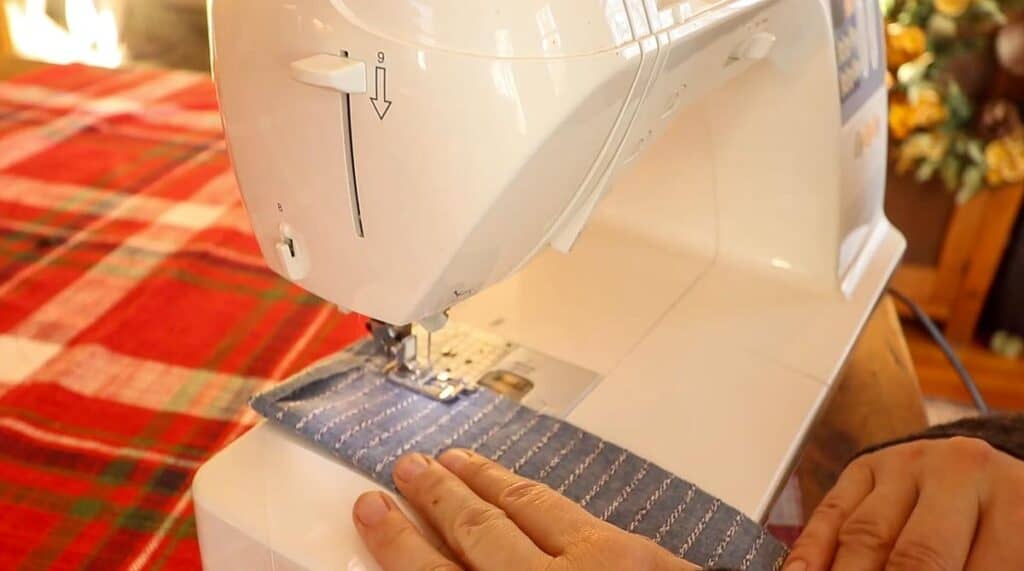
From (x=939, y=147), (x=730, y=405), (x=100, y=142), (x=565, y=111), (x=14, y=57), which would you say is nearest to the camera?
(x=565, y=111)

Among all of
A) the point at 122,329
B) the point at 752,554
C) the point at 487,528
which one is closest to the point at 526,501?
the point at 487,528

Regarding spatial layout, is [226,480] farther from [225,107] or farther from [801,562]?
[801,562]

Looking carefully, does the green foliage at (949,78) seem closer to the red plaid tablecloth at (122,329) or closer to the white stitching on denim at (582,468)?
the red plaid tablecloth at (122,329)

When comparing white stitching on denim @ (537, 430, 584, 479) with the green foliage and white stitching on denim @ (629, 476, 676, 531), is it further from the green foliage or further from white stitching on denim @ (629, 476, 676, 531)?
the green foliage

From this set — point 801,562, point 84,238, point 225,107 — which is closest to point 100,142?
point 84,238

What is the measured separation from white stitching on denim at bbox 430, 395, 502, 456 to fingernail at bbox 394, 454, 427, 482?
0.03m

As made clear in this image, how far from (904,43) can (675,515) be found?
151 cm

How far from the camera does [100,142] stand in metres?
1.24

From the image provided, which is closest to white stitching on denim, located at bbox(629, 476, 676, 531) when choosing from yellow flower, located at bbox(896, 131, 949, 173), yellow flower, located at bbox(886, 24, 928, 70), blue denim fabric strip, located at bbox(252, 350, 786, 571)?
blue denim fabric strip, located at bbox(252, 350, 786, 571)

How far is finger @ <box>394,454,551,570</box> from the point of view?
460mm

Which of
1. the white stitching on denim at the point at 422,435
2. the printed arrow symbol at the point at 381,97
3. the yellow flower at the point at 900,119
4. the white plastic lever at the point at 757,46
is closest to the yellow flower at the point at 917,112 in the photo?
the yellow flower at the point at 900,119

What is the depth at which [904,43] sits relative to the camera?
1744 millimetres

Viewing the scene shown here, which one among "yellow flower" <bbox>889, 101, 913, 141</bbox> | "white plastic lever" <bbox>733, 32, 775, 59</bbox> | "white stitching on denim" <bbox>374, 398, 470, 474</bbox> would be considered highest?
"white plastic lever" <bbox>733, 32, 775, 59</bbox>

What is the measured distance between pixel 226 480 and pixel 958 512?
43 centimetres
